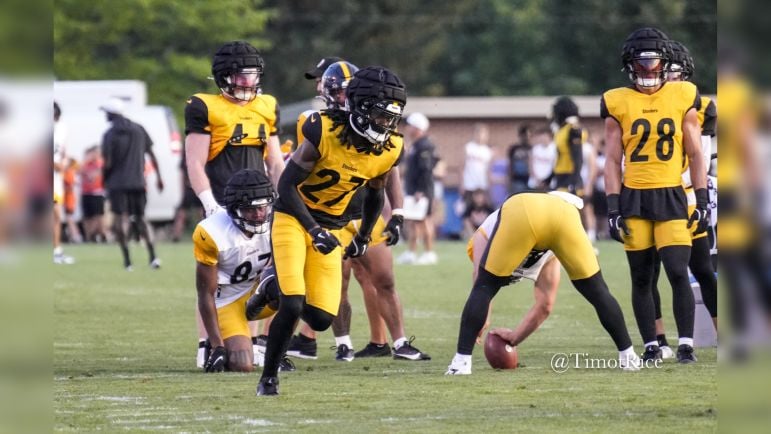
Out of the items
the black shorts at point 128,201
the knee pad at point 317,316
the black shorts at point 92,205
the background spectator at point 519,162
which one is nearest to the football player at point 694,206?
the knee pad at point 317,316

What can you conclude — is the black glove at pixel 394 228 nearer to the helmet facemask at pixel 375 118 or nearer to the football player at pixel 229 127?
the helmet facemask at pixel 375 118

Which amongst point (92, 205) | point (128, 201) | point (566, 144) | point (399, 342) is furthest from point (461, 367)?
point (92, 205)

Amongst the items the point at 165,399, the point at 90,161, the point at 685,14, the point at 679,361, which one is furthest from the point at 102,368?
the point at 685,14

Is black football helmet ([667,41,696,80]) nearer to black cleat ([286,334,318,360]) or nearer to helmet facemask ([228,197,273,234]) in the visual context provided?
helmet facemask ([228,197,273,234])

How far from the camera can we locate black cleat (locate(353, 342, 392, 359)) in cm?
920

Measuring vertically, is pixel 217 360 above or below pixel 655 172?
below

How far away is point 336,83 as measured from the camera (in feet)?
26.0

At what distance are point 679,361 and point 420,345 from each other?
255cm

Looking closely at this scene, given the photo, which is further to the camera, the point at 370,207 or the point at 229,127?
the point at 229,127

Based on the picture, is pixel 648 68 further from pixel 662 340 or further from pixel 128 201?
pixel 128 201

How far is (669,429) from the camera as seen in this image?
5.20 m

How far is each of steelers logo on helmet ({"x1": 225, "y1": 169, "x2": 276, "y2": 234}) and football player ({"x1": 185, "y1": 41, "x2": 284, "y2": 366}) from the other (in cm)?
65

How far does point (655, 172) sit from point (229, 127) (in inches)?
107

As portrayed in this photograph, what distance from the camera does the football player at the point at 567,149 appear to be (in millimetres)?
16969
